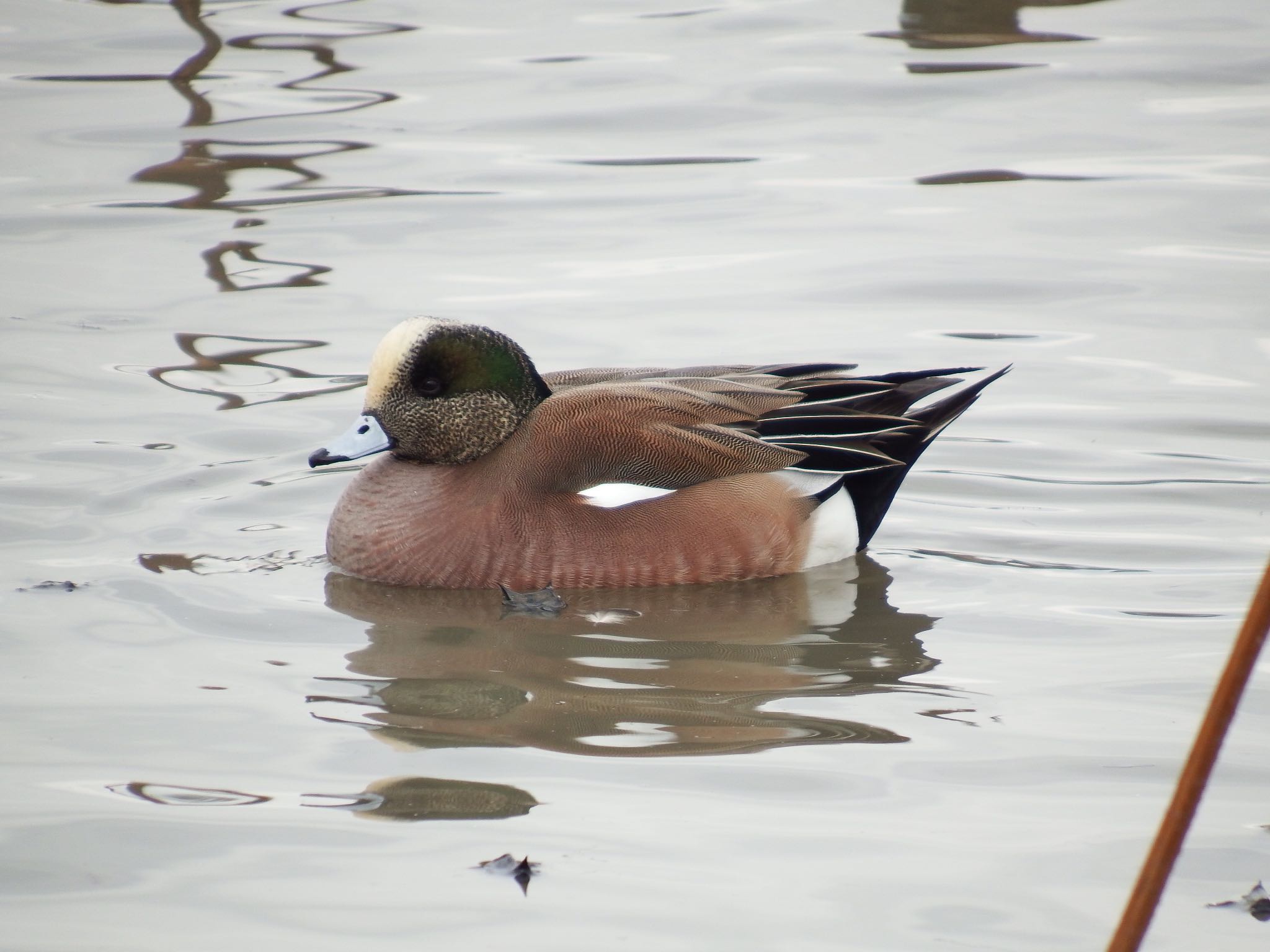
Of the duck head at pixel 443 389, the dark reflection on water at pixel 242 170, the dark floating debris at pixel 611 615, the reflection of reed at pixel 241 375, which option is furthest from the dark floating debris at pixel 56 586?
the dark reflection on water at pixel 242 170

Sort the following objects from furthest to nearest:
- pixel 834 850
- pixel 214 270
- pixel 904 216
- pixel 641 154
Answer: pixel 641 154 → pixel 904 216 → pixel 214 270 → pixel 834 850

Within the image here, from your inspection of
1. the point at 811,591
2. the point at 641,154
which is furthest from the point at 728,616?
the point at 641,154

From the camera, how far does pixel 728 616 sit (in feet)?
17.2

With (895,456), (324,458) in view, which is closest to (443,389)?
(324,458)

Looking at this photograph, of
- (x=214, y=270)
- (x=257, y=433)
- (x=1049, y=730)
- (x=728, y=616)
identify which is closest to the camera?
(x=1049, y=730)

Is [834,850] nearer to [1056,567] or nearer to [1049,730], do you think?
[1049,730]

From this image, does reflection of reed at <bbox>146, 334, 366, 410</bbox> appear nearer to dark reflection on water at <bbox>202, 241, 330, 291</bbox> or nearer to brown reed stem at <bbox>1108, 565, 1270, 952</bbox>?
dark reflection on water at <bbox>202, 241, 330, 291</bbox>

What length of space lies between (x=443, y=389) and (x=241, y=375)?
214 cm

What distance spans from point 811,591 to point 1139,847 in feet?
6.93

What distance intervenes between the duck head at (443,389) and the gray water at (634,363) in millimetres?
550

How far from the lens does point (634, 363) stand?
748 centimetres

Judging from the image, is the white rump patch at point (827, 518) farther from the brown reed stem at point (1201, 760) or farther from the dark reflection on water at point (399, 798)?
the brown reed stem at point (1201, 760)

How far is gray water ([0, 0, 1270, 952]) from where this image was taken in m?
3.49

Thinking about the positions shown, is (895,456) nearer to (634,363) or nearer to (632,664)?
(632,664)
